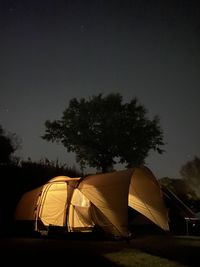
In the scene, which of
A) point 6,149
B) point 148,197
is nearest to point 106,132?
point 6,149

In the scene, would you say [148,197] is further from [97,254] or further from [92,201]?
[97,254]

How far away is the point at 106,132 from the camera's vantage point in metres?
27.2

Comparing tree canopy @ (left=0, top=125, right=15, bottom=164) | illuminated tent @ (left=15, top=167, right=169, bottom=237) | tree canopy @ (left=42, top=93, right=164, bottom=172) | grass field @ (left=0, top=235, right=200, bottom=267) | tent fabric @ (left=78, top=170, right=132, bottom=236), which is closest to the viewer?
grass field @ (left=0, top=235, right=200, bottom=267)

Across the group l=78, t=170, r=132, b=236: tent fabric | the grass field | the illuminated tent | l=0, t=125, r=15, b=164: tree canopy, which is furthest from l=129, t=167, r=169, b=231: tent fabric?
l=0, t=125, r=15, b=164: tree canopy

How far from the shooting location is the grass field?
681 cm

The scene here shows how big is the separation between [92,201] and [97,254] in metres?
2.56

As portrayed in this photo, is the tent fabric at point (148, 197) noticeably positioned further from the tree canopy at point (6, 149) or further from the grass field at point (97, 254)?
the tree canopy at point (6, 149)

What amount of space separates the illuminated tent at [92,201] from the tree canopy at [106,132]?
48.6 ft

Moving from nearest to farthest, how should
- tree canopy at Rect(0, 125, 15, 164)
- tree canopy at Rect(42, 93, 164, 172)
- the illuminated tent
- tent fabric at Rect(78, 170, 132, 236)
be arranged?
1. tent fabric at Rect(78, 170, 132, 236)
2. the illuminated tent
3. tree canopy at Rect(0, 125, 15, 164)
4. tree canopy at Rect(42, 93, 164, 172)

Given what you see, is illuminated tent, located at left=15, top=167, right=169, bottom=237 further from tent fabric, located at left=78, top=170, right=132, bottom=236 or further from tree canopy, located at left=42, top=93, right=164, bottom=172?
tree canopy, located at left=42, top=93, right=164, bottom=172

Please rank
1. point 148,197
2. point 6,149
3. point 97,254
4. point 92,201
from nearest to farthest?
point 97,254 < point 92,201 < point 148,197 < point 6,149

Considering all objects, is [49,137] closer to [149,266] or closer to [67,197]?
[67,197]

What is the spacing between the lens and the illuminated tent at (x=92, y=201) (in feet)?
33.2

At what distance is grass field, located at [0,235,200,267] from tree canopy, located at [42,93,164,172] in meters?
17.6
